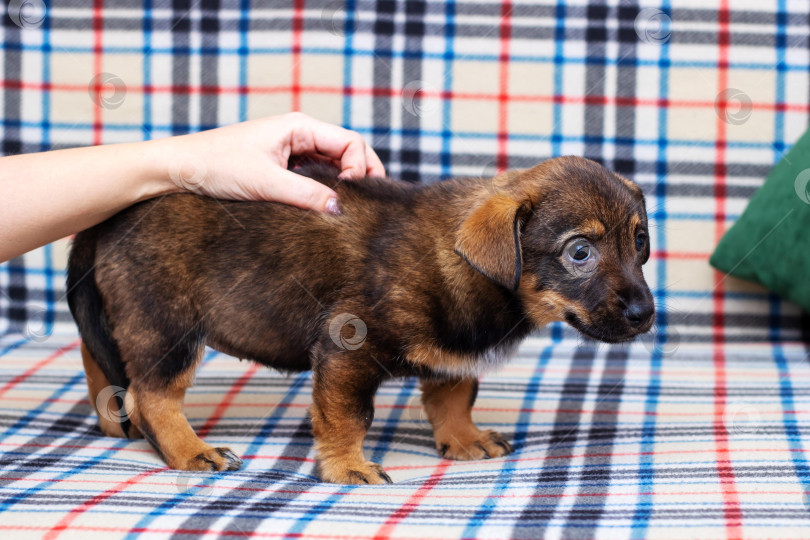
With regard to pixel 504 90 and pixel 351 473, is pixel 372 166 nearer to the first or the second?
pixel 351 473

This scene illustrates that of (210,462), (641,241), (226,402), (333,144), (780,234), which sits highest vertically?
(333,144)

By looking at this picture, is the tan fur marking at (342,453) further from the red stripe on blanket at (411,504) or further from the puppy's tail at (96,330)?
the puppy's tail at (96,330)

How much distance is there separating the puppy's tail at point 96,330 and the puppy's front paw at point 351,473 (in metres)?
0.77

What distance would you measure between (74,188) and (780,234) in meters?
2.97

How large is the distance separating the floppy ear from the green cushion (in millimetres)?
1871

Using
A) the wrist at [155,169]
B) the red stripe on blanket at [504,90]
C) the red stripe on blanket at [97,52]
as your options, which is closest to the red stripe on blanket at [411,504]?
the wrist at [155,169]

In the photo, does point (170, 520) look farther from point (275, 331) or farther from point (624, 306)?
point (624, 306)

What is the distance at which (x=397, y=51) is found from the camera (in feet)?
14.5

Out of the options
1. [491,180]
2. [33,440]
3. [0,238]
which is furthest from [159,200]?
[491,180]

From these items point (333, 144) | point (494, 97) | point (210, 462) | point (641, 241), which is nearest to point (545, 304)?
point (641, 241)

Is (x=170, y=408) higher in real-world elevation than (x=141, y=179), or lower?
lower

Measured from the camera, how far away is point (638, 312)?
2.57 meters

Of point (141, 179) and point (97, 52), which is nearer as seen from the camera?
point (141, 179)

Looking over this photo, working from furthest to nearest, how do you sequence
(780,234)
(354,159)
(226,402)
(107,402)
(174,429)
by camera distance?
(780,234)
(226,402)
(354,159)
(107,402)
(174,429)
